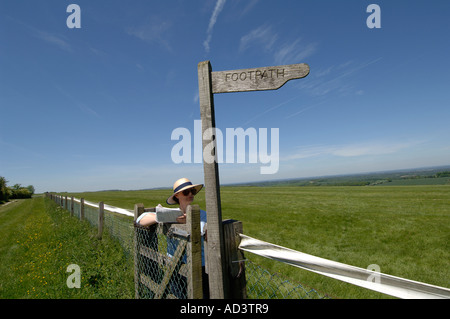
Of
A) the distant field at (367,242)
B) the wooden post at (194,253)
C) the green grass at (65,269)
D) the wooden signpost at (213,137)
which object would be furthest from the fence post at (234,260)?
the distant field at (367,242)

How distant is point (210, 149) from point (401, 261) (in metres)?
6.85

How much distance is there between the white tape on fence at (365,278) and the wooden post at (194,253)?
63cm

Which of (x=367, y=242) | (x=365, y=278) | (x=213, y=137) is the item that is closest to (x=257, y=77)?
(x=213, y=137)

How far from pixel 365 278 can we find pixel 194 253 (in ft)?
4.49

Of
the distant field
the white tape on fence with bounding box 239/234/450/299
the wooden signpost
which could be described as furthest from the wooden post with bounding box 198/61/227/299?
the distant field

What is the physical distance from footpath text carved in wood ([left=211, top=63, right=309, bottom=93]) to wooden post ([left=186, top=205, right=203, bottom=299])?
45.0 inches

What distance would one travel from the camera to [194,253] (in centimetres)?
205

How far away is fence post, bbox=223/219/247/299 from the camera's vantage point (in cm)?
193

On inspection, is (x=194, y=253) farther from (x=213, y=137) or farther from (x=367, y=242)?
(x=367, y=242)

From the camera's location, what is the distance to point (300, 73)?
1.76 m

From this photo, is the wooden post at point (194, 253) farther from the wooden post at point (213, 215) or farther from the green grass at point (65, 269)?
the green grass at point (65, 269)
